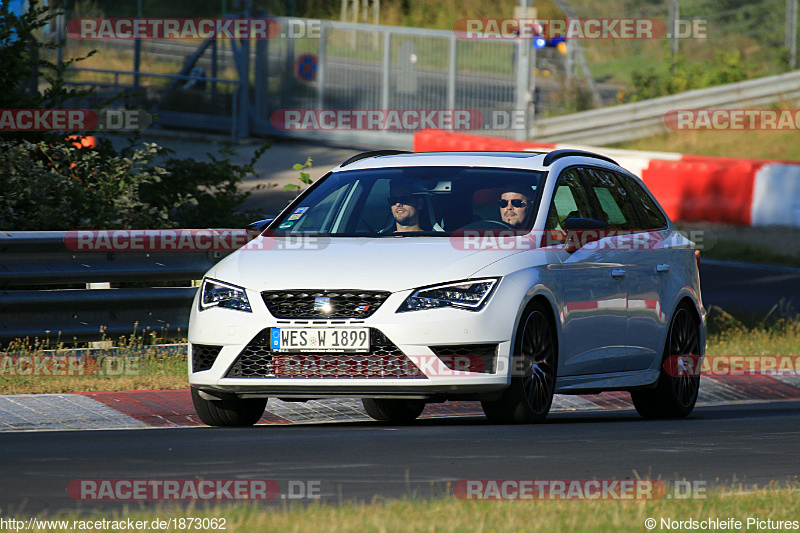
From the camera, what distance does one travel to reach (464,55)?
A: 29562 mm

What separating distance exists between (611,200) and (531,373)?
2039mm

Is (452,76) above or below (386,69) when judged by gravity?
below

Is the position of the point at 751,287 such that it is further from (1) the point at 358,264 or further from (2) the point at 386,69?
(2) the point at 386,69

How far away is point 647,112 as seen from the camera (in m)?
31.2

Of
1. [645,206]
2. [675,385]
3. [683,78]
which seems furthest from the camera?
[683,78]

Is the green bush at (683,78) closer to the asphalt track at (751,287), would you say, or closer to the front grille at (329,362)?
the asphalt track at (751,287)

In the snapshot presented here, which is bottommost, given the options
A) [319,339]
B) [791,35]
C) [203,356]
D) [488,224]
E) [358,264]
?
[203,356]

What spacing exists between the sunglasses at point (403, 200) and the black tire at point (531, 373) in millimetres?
1140

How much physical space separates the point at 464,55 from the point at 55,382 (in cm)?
2003

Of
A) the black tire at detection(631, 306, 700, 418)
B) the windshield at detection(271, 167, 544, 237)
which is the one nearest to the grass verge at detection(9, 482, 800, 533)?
the windshield at detection(271, 167, 544, 237)

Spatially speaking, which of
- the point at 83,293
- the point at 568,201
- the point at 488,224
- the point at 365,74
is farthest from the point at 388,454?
the point at 365,74

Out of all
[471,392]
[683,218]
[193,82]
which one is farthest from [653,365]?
[193,82]

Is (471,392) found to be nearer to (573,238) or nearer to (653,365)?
(573,238)

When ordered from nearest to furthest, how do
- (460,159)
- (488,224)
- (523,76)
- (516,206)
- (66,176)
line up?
(488,224)
(516,206)
(460,159)
(66,176)
(523,76)
